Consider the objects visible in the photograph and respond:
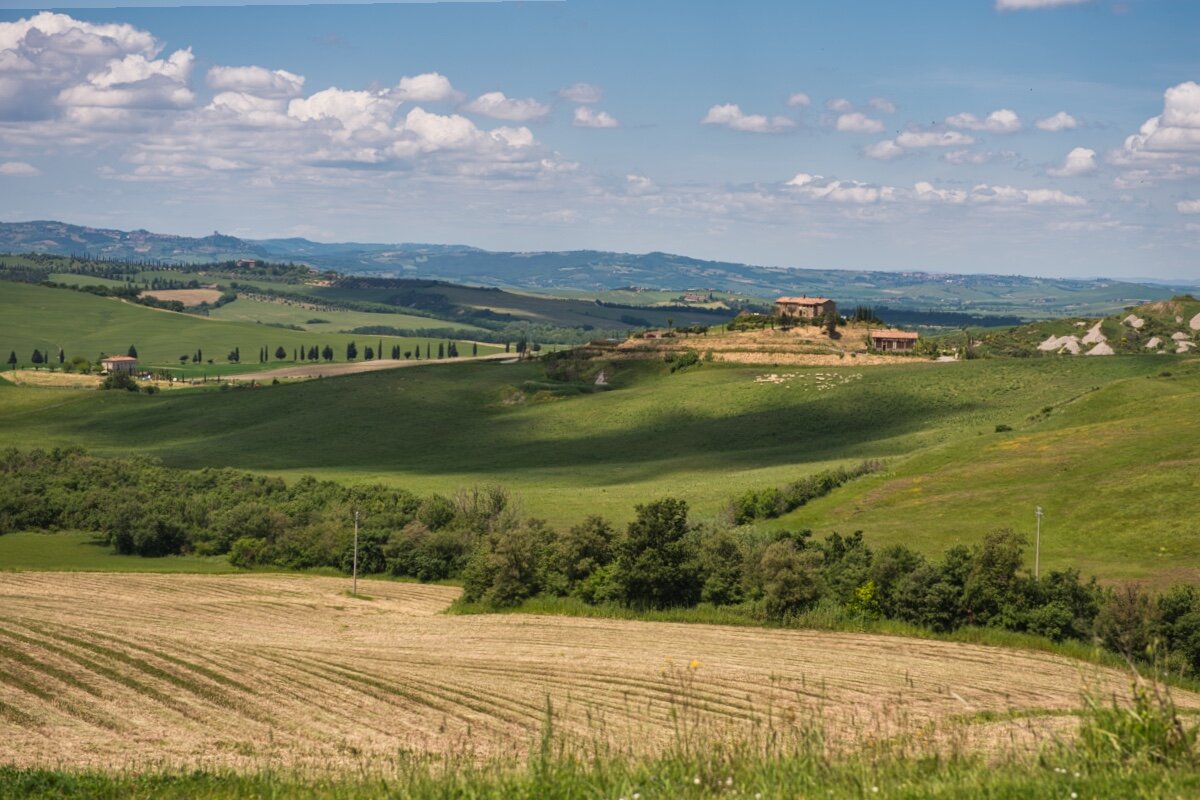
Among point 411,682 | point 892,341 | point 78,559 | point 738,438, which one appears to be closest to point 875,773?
point 411,682

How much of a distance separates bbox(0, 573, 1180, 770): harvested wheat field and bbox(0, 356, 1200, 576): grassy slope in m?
24.7

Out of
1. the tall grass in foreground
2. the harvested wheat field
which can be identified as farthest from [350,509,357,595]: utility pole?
the tall grass in foreground

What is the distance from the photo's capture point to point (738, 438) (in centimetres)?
12762

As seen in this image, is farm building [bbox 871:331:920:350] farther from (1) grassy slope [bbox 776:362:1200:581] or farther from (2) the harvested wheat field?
(2) the harvested wheat field

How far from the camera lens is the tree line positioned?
52.3 metres

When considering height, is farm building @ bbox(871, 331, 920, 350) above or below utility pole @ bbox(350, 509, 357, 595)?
above

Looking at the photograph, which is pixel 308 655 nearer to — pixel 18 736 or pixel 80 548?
pixel 18 736

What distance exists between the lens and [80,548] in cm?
8575

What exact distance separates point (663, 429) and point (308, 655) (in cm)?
9214

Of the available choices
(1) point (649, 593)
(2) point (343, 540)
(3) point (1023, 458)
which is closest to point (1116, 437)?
(3) point (1023, 458)

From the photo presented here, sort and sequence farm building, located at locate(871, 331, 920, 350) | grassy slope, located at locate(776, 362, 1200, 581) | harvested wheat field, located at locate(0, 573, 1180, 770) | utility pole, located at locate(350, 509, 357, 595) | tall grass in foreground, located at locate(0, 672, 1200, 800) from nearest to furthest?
tall grass in foreground, located at locate(0, 672, 1200, 800) < harvested wheat field, located at locate(0, 573, 1180, 770) < grassy slope, located at locate(776, 362, 1200, 581) < utility pole, located at locate(350, 509, 357, 595) < farm building, located at locate(871, 331, 920, 350)

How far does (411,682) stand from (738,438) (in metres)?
90.1

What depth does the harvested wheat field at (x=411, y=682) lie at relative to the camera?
28703 millimetres

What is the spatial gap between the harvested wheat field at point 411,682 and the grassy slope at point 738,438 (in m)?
24.7
